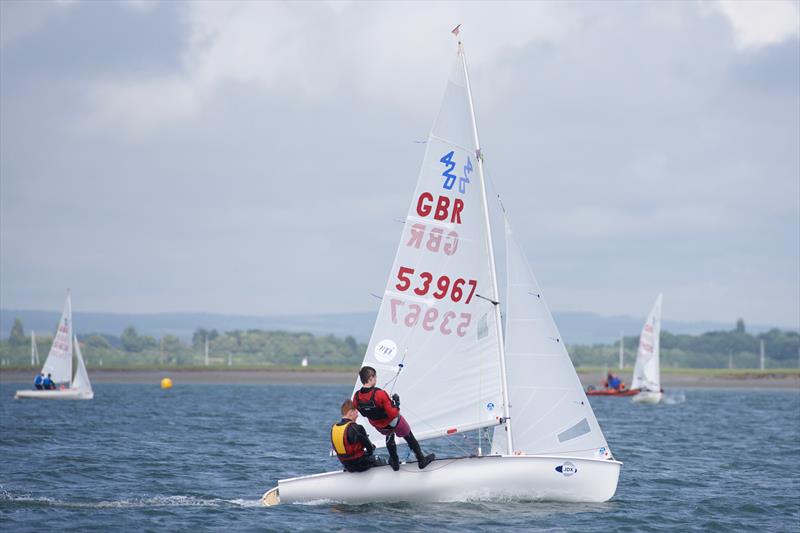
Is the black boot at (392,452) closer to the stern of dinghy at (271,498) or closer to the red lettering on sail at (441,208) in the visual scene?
the stern of dinghy at (271,498)

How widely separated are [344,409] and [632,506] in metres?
6.43

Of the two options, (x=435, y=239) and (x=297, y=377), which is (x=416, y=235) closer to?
(x=435, y=239)

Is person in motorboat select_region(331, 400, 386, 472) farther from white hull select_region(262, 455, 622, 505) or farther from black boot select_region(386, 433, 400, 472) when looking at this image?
black boot select_region(386, 433, 400, 472)

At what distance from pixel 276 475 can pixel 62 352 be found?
42.4 metres

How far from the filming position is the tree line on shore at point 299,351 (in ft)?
499

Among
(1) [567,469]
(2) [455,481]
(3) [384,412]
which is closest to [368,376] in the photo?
(3) [384,412]

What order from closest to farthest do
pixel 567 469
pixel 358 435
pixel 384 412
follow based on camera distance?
pixel 384 412, pixel 358 435, pixel 567 469

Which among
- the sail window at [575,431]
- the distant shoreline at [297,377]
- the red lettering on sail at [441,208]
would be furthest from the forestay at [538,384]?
the distant shoreline at [297,377]

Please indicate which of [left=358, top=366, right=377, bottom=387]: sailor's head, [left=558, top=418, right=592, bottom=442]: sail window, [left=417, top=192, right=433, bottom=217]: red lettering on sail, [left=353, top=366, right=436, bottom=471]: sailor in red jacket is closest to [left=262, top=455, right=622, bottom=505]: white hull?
[left=353, top=366, right=436, bottom=471]: sailor in red jacket

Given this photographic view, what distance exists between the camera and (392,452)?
2080 cm

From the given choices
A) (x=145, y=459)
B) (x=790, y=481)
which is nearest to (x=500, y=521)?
(x=790, y=481)

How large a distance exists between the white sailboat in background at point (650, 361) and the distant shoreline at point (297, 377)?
2490 cm

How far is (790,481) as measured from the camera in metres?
28.5

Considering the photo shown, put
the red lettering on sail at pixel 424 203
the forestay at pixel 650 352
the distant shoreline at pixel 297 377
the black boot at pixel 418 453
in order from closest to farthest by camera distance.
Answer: the black boot at pixel 418 453, the red lettering on sail at pixel 424 203, the forestay at pixel 650 352, the distant shoreline at pixel 297 377
